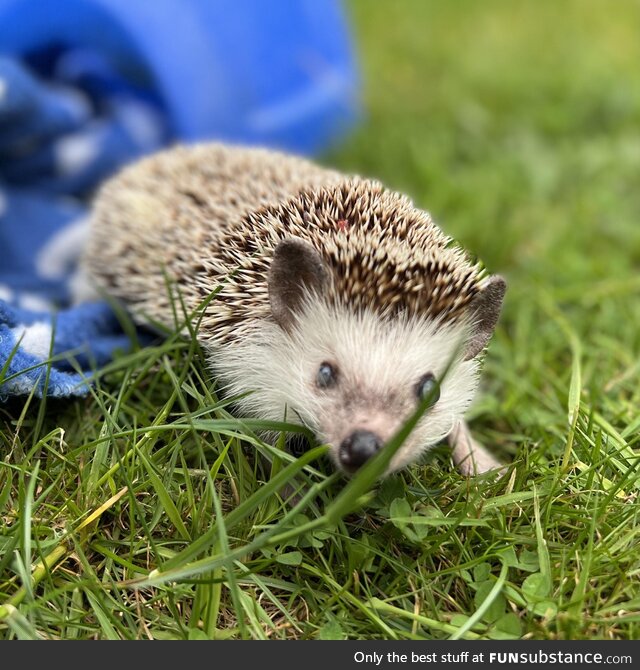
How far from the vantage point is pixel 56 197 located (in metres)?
3.89

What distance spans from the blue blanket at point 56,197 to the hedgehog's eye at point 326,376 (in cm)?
78

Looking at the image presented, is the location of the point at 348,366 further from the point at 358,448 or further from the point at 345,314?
the point at 358,448

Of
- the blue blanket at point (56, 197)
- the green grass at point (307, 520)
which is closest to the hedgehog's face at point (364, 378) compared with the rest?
the green grass at point (307, 520)

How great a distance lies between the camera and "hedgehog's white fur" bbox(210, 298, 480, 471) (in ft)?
6.56

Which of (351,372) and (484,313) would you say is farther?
(484,313)

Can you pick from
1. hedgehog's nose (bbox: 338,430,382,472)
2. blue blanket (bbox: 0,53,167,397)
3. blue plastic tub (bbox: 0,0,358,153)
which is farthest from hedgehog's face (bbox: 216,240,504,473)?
blue plastic tub (bbox: 0,0,358,153)

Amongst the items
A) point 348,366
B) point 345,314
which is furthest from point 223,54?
point 348,366

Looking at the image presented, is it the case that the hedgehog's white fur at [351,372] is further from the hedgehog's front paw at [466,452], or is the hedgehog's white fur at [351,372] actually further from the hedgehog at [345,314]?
the hedgehog's front paw at [466,452]

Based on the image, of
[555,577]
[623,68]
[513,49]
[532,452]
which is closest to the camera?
[555,577]

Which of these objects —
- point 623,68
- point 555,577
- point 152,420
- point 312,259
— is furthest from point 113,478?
point 623,68

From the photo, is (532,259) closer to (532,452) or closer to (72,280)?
(532,452)

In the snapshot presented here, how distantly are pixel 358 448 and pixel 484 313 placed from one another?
624mm
